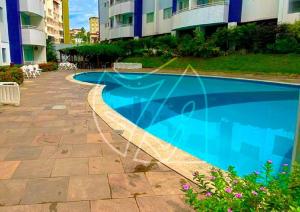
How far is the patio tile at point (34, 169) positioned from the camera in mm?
3855

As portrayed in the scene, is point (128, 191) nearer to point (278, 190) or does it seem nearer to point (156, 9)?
point (278, 190)

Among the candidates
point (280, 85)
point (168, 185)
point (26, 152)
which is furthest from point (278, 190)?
point (280, 85)

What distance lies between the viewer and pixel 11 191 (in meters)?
3.39

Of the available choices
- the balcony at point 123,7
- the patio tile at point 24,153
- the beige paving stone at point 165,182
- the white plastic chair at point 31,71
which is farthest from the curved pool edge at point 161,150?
the balcony at point 123,7

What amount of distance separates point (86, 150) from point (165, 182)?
6.07 ft

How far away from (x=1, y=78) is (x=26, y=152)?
8.59 m

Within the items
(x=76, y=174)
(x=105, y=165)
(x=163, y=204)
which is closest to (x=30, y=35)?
(x=105, y=165)

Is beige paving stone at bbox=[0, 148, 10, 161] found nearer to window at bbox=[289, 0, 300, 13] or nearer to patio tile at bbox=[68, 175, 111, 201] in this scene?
patio tile at bbox=[68, 175, 111, 201]

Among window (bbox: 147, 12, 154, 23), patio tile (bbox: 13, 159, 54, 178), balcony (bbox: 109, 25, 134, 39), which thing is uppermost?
window (bbox: 147, 12, 154, 23)

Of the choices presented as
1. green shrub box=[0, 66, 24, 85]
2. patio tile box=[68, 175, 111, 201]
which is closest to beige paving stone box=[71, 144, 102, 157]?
patio tile box=[68, 175, 111, 201]

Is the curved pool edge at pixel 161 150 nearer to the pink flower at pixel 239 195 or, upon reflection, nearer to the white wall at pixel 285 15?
the pink flower at pixel 239 195

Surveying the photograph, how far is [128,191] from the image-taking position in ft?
11.3

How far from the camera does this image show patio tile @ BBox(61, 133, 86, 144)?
5.36 metres

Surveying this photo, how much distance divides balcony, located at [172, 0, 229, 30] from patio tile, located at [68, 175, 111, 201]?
2445cm
